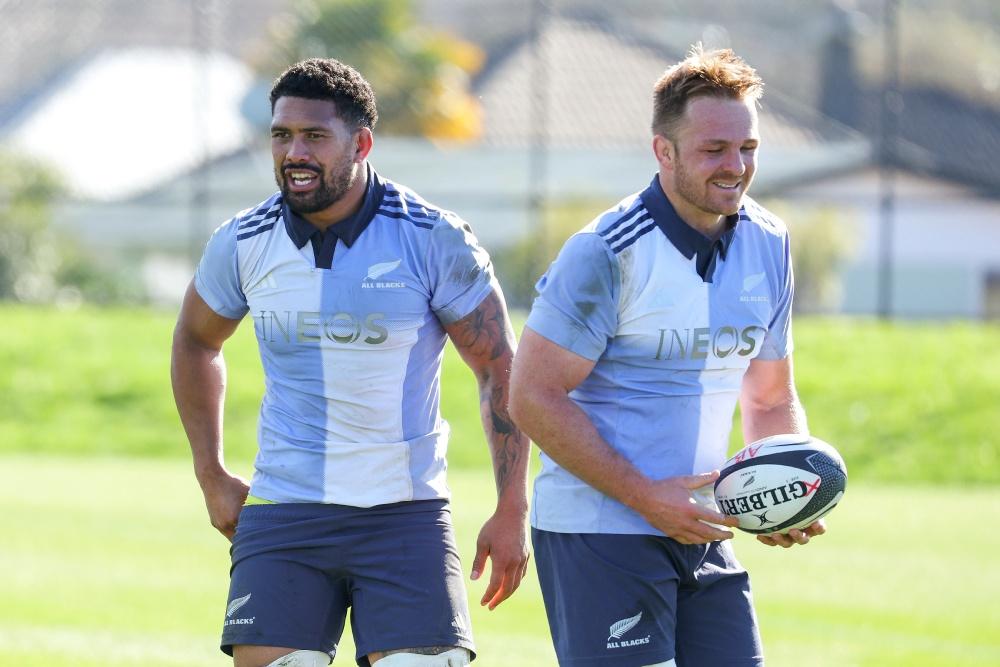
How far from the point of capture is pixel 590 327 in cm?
466

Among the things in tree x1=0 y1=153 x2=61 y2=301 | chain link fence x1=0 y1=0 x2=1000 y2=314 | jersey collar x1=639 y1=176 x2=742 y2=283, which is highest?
chain link fence x1=0 y1=0 x2=1000 y2=314

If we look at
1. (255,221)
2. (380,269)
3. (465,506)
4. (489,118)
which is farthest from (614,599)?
(489,118)

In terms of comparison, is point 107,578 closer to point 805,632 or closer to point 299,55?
point 805,632

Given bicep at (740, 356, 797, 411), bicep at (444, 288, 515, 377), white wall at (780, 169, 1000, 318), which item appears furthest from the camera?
white wall at (780, 169, 1000, 318)

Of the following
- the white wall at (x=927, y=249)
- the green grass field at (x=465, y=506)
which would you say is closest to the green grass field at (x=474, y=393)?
the green grass field at (x=465, y=506)

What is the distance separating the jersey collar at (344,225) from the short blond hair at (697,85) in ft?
3.21

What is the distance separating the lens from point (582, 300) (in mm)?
4641

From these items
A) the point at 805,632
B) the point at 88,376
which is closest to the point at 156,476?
the point at 88,376

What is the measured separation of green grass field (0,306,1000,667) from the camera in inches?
362

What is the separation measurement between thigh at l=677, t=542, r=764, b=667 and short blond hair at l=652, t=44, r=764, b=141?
1260 mm

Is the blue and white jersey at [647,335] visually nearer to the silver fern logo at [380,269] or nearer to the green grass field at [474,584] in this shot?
the silver fern logo at [380,269]

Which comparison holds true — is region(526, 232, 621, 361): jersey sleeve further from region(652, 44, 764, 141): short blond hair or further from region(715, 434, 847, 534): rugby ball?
region(715, 434, 847, 534): rugby ball

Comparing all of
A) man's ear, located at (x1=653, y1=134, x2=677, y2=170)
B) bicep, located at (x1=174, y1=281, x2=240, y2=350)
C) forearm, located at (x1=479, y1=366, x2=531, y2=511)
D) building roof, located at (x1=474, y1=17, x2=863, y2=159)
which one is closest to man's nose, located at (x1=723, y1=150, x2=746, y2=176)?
man's ear, located at (x1=653, y1=134, x2=677, y2=170)

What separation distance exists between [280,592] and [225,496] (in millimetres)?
524
